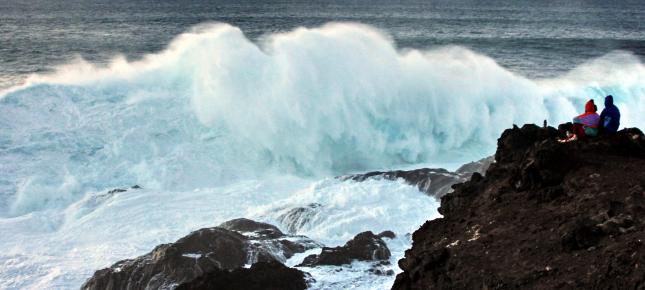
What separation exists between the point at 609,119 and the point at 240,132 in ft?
68.7

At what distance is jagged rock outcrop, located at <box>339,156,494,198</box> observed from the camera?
74.0 ft

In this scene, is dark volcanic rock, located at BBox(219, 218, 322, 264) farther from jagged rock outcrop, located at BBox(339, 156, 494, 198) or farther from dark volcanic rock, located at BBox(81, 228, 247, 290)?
jagged rock outcrop, located at BBox(339, 156, 494, 198)

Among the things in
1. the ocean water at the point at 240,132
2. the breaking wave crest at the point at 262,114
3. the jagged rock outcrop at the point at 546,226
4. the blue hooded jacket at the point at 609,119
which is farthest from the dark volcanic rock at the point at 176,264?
the breaking wave crest at the point at 262,114

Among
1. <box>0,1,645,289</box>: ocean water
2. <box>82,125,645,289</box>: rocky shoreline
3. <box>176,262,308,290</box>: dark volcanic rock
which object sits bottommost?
<box>0,1,645,289</box>: ocean water

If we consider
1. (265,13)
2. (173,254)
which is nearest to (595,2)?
(265,13)

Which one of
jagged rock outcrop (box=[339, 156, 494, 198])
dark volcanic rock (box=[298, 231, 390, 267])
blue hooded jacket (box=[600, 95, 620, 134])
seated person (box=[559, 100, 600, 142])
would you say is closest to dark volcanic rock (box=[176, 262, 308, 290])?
dark volcanic rock (box=[298, 231, 390, 267])

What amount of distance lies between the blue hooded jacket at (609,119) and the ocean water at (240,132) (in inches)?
222

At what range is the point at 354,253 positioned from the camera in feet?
52.4

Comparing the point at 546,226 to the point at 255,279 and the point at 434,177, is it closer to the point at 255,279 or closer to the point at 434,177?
the point at 255,279

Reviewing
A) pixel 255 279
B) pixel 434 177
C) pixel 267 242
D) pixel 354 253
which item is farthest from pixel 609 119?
pixel 434 177

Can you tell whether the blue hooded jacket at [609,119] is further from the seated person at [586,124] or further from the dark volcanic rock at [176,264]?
the dark volcanic rock at [176,264]

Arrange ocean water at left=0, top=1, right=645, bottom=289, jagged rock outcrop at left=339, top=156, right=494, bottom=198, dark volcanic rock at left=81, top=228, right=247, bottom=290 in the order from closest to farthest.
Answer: dark volcanic rock at left=81, top=228, right=247, bottom=290
ocean water at left=0, top=1, right=645, bottom=289
jagged rock outcrop at left=339, top=156, right=494, bottom=198

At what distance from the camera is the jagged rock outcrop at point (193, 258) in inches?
611

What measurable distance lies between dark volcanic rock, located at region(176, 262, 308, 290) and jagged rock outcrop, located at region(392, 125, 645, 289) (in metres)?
3.62
